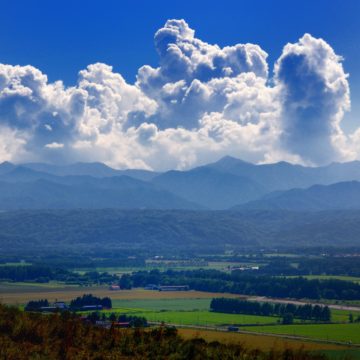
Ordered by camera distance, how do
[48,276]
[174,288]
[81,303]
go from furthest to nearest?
[48,276]
[174,288]
[81,303]

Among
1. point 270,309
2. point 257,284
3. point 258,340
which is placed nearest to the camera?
point 258,340

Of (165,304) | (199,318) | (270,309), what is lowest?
(199,318)

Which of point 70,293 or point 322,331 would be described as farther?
point 70,293

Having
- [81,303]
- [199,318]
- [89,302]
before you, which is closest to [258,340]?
[199,318]

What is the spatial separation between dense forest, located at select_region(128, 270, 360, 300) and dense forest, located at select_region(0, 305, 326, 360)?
79.0 meters

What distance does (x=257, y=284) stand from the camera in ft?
515

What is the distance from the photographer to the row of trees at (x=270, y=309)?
114 meters

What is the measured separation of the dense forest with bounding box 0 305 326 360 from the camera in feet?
197

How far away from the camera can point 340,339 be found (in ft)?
299

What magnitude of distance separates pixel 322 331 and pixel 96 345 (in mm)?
43210

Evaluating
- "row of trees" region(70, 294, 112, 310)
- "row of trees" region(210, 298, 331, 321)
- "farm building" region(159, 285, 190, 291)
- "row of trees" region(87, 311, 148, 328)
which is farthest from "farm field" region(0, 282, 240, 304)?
"row of trees" region(87, 311, 148, 328)

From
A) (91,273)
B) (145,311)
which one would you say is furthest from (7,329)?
(91,273)

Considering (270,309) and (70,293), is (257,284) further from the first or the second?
(70,293)

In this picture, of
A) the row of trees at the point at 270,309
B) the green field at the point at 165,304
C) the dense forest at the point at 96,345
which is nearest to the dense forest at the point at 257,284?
the green field at the point at 165,304
